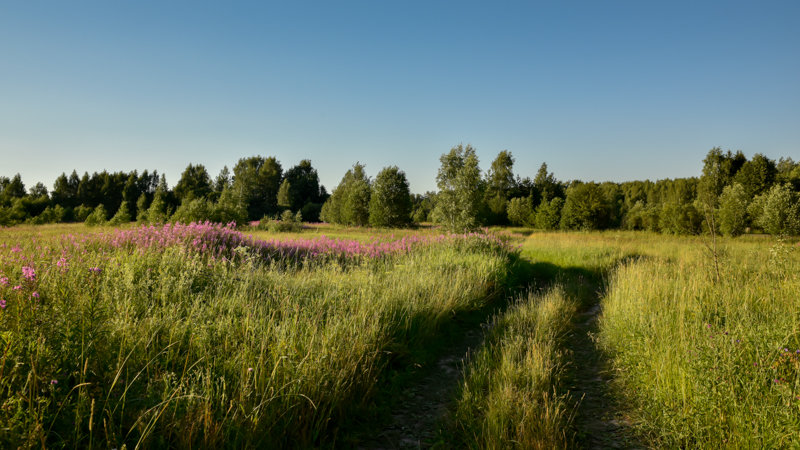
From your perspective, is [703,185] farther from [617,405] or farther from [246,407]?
[246,407]

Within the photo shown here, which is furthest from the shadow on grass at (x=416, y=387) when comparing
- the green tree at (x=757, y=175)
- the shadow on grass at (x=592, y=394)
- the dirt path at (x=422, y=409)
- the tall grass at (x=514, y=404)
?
the green tree at (x=757, y=175)

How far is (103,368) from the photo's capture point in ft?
8.60

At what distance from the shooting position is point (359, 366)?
3.89 meters

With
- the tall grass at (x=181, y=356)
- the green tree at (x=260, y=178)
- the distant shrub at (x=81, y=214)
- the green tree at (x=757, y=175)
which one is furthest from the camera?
the green tree at (x=260, y=178)

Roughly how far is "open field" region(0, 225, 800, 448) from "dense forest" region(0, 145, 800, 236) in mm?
2020

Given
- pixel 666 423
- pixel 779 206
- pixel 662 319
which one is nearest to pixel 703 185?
pixel 779 206

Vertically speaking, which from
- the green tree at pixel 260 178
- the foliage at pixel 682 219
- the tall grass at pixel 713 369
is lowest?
the tall grass at pixel 713 369

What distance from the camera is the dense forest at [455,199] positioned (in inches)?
737

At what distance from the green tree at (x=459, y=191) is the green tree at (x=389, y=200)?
12366 mm

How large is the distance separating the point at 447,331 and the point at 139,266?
4.88m

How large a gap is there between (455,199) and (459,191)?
18.3 inches

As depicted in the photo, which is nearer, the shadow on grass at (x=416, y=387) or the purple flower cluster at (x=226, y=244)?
the shadow on grass at (x=416, y=387)

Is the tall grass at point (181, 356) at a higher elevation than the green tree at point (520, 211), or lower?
lower

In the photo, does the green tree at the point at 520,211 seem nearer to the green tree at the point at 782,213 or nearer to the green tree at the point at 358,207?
the green tree at the point at 358,207
